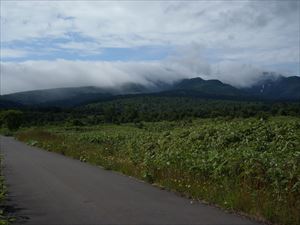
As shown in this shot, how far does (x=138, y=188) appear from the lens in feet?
44.3

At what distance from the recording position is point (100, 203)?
11.1 metres

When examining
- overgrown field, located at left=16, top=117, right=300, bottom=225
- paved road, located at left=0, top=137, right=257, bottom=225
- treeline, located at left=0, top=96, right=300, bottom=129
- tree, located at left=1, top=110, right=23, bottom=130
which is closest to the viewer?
paved road, located at left=0, top=137, right=257, bottom=225

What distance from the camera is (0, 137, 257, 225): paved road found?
9250 millimetres

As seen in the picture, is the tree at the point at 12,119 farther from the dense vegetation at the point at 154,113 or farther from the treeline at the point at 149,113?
the dense vegetation at the point at 154,113

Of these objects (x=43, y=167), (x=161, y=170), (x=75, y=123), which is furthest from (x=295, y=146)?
(x=75, y=123)

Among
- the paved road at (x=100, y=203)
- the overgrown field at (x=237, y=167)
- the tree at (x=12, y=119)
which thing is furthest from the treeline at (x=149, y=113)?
the paved road at (x=100, y=203)

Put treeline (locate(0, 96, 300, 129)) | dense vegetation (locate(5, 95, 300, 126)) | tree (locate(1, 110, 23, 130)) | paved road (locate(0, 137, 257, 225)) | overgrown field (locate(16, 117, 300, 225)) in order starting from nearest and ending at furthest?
paved road (locate(0, 137, 257, 225))
overgrown field (locate(16, 117, 300, 225))
dense vegetation (locate(5, 95, 300, 126))
treeline (locate(0, 96, 300, 129))
tree (locate(1, 110, 23, 130))

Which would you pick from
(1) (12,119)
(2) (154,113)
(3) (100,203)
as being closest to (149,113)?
(2) (154,113)

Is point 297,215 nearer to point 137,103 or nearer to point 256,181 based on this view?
point 256,181

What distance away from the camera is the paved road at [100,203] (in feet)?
30.3

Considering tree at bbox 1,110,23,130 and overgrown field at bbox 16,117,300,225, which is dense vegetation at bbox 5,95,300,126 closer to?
tree at bbox 1,110,23,130

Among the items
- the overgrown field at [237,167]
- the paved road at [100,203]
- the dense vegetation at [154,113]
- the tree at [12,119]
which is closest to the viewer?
the paved road at [100,203]

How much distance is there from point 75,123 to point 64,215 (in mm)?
93507

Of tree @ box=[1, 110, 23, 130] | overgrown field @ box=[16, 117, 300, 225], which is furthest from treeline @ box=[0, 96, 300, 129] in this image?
overgrown field @ box=[16, 117, 300, 225]
